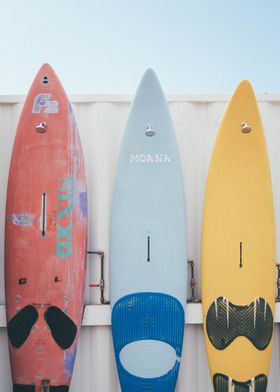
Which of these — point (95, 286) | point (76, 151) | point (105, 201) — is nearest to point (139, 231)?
point (105, 201)

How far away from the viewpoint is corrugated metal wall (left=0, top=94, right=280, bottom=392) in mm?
1701

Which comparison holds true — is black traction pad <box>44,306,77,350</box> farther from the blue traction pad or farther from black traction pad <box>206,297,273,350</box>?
black traction pad <box>206,297,273,350</box>

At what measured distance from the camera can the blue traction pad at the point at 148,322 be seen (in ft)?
5.25

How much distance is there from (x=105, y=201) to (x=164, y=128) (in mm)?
559

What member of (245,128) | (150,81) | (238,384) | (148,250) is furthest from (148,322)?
(150,81)

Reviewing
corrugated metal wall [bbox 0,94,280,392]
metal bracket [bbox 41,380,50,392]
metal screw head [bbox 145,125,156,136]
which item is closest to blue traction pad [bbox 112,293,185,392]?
corrugated metal wall [bbox 0,94,280,392]

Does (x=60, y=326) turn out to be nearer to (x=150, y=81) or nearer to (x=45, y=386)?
(x=45, y=386)

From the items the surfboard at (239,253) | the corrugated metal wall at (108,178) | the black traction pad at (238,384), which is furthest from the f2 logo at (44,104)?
the black traction pad at (238,384)

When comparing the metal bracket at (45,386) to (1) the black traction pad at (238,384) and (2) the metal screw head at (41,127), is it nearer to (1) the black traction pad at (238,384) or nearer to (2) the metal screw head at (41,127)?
(1) the black traction pad at (238,384)

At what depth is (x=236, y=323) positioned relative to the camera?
163 centimetres

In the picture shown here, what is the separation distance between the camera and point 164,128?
1.67m

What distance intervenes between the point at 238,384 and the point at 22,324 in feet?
4.15

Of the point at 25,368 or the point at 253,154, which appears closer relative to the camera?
the point at 25,368

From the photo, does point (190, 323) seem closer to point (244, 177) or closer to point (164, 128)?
→ point (244, 177)
